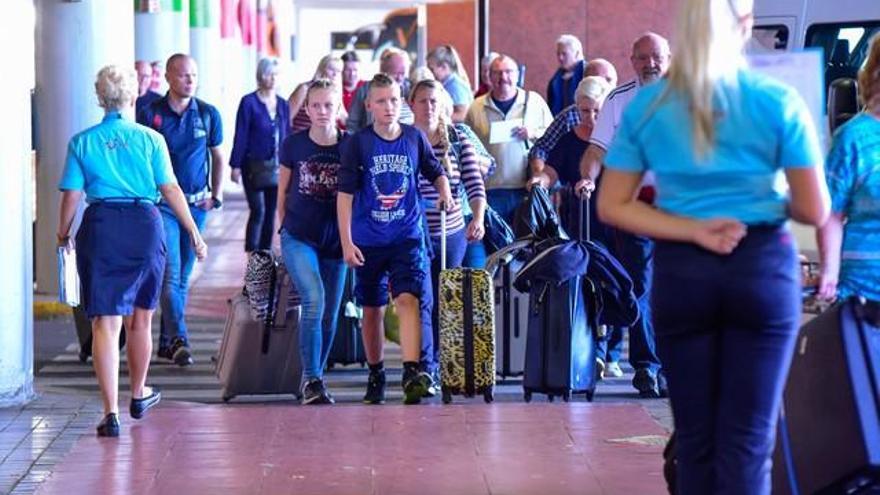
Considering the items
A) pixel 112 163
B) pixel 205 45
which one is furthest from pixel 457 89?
pixel 205 45

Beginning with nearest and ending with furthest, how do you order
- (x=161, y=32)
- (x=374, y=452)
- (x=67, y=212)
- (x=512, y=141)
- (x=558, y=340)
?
(x=374, y=452), (x=67, y=212), (x=558, y=340), (x=512, y=141), (x=161, y=32)

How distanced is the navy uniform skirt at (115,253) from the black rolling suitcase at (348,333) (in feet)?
8.91

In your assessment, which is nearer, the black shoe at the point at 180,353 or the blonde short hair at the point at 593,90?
the blonde short hair at the point at 593,90

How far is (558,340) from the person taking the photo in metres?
10.9

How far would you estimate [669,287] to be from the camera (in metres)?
5.63

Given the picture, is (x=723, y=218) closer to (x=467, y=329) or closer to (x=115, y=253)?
(x=115, y=253)

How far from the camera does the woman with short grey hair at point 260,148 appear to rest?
17250mm

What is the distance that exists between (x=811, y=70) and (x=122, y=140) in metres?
4.15

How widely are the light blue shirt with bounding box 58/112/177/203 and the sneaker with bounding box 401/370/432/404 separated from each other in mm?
1940

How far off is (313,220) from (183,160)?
2.79 meters

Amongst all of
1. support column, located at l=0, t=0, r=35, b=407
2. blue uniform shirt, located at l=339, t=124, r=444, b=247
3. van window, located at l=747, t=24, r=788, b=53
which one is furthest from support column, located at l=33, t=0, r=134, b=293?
blue uniform shirt, located at l=339, t=124, r=444, b=247

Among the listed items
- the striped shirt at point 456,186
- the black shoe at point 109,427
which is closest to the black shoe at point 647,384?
the striped shirt at point 456,186

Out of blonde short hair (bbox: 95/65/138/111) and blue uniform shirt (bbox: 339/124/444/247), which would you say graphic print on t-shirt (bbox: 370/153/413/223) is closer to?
blue uniform shirt (bbox: 339/124/444/247)

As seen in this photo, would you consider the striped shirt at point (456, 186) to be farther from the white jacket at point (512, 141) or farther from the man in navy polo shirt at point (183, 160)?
the man in navy polo shirt at point (183, 160)
